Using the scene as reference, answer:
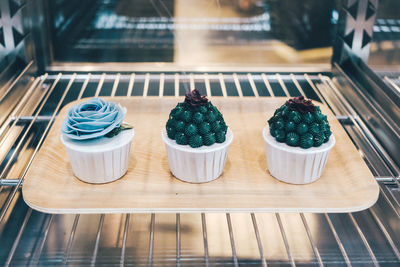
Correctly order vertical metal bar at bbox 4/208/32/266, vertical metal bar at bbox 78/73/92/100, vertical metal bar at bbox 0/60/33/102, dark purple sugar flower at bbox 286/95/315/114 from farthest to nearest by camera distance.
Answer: vertical metal bar at bbox 78/73/92/100, vertical metal bar at bbox 0/60/33/102, dark purple sugar flower at bbox 286/95/315/114, vertical metal bar at bbox 4/208/32/266

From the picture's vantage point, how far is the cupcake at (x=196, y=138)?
74cm

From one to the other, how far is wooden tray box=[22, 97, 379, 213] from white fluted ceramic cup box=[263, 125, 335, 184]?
0.6 inches

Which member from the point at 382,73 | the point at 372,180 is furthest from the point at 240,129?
the point at 382,73

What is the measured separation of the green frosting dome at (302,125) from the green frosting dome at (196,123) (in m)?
0.11

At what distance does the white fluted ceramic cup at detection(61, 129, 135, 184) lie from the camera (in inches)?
29.0

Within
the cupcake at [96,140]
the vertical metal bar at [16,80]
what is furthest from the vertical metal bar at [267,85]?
the vertical metal bar at [16,80]

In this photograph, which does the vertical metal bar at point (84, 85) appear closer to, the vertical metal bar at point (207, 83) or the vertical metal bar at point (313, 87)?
the vertical metal bar at point (207, 83)

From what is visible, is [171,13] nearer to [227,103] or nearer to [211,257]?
[227,103]

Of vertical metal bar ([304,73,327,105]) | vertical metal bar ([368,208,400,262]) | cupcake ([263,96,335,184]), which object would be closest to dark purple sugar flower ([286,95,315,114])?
cupcake ([263,96,335,184])

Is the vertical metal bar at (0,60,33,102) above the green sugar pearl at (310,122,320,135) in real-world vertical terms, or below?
below

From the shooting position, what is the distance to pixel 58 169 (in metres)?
0.82

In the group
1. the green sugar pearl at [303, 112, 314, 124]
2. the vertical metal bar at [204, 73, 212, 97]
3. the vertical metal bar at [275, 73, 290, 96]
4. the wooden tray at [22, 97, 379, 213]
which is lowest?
the wooden tray at [22, 97, 379, 213]

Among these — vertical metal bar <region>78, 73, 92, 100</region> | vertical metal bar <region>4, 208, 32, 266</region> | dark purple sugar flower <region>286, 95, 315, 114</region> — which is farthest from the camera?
vertical metal bar <region>78, 73, 92, 100</region>

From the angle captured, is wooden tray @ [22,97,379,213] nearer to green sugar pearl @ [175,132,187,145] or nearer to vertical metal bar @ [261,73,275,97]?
green sugar pearl @ [175,132,187,145]
